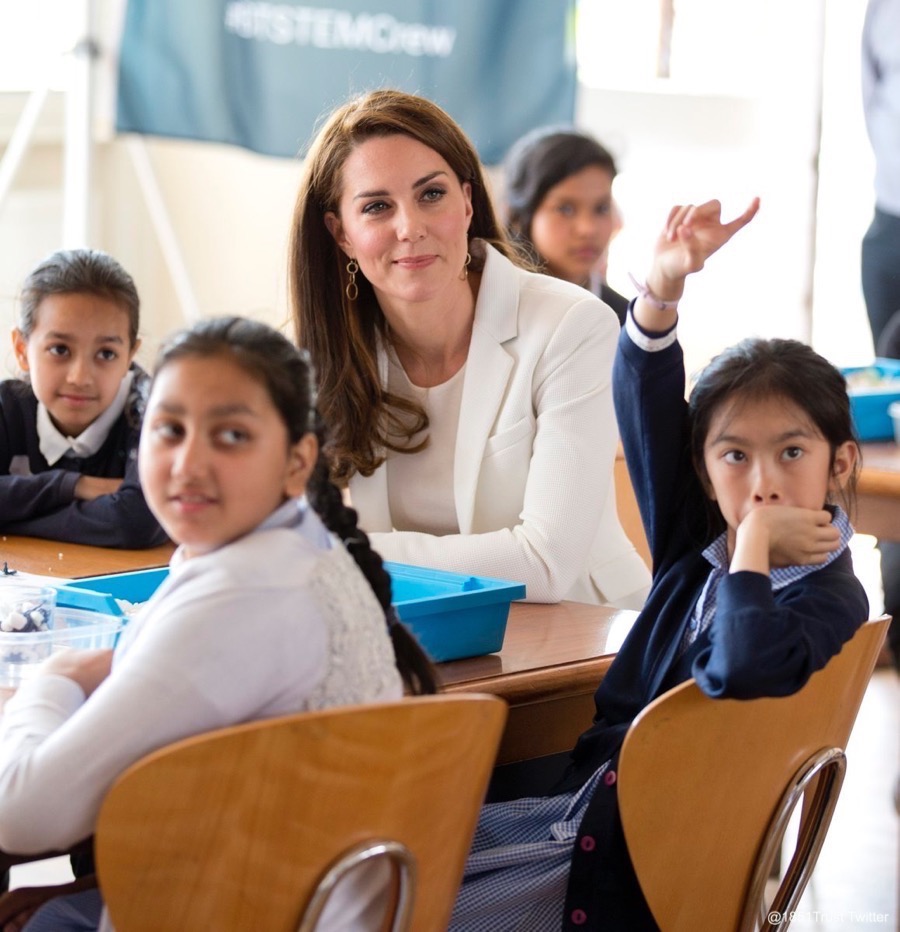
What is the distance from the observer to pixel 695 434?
1.64 metres

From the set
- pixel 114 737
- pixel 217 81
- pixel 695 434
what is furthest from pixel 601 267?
pixel 114 737

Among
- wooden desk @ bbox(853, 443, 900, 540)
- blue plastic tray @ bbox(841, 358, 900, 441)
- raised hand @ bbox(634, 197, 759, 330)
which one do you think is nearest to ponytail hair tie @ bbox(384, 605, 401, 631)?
raised hand @ bbox(634, 197, 759, 330)

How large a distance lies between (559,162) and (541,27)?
2.30 ft

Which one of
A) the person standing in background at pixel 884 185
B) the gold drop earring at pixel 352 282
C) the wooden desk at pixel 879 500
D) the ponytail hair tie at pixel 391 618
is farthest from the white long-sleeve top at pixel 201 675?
the person standing in background at pixel 884 185

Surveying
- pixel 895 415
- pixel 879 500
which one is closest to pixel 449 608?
pixel 879 500

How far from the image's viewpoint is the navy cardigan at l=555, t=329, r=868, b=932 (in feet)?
4.38

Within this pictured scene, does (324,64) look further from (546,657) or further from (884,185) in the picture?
(546,657)

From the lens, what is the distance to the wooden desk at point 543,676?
1.47 m

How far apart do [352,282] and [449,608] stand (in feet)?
2.73

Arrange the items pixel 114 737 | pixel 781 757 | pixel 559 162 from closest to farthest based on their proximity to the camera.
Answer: pixel 114 737
pixel 781 757
pixel 559 162

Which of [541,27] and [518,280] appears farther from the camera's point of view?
[541,27]

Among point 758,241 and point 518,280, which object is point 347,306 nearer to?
point 518,280

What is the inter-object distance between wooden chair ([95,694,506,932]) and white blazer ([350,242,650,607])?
0.77 m

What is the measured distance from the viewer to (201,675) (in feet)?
3.53
